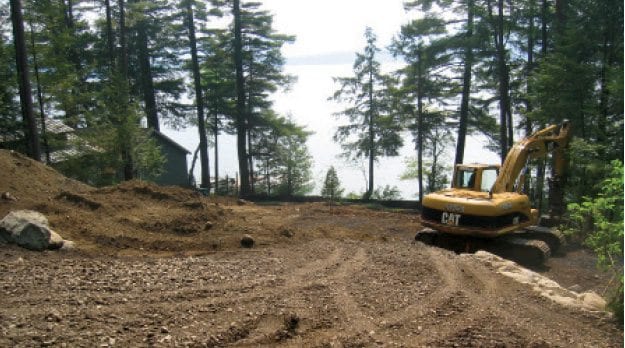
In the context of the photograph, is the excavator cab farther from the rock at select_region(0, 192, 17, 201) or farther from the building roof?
the building roof

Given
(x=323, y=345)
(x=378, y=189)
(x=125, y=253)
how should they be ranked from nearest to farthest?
(x=323, y=345) < (x=125, y=253) < (x=378, y=189)

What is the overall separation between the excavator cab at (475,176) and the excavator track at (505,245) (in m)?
1.21

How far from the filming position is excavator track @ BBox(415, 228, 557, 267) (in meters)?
10.7

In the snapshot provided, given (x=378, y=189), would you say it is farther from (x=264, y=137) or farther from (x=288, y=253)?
(x=288, y=253)

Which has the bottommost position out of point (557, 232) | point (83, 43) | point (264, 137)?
point (557, 232)

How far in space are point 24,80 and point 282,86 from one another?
14.5 m

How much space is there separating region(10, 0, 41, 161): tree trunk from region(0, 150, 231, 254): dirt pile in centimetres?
420

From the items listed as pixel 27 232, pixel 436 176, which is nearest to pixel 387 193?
pixel 436 176

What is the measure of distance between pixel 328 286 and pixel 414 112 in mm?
20241

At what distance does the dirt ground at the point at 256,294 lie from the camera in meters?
4.94

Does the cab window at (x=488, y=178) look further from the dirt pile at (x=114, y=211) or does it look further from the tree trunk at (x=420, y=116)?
the tree trunk at (x=420, y=116)

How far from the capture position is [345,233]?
12258 millimetres

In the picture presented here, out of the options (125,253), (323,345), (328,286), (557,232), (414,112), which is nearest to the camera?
(323,345)

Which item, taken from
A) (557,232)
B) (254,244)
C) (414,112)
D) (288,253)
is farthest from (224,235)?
(414,112)
